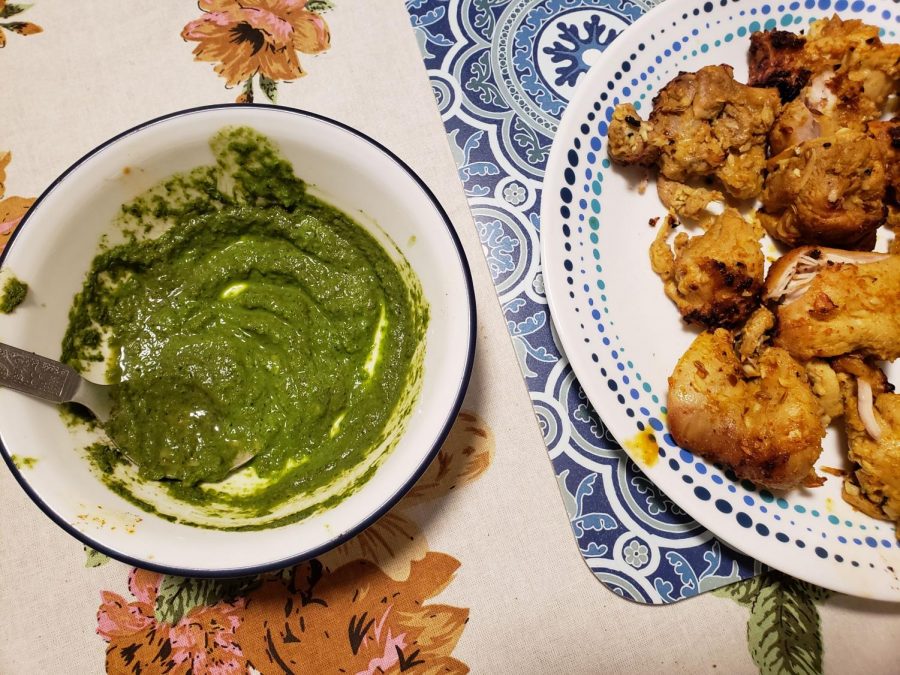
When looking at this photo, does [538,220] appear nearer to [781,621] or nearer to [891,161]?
[891,161]

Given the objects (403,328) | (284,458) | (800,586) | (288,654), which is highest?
(403,328)

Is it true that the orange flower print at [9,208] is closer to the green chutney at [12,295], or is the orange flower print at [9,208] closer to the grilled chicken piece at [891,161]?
the green chutney at [12,295]

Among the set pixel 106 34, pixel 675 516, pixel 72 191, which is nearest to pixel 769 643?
pixel 675 516

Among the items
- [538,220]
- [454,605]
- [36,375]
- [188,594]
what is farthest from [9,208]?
[454,605]

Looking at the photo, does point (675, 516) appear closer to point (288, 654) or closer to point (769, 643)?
point (769, 643)

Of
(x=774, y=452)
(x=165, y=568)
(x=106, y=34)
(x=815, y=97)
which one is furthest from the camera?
(x=106, y=34)

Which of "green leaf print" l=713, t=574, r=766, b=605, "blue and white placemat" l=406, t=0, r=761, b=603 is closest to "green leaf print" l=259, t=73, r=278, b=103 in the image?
"blue and white placemat" l=406, t=0, r=761, b=603

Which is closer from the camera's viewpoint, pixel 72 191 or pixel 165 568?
pixel 165 568
